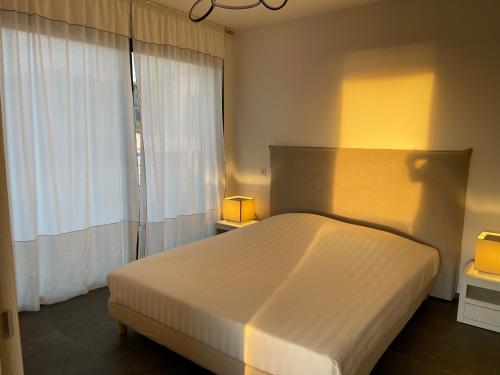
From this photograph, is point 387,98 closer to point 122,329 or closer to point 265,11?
point 265,11

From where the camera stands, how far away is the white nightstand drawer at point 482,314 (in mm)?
2580

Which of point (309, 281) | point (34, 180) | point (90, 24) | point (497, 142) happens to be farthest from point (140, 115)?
point (497, 142)

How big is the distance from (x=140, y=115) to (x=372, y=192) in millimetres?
2245

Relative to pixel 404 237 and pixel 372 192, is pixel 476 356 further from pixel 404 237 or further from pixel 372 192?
pixel 372 192

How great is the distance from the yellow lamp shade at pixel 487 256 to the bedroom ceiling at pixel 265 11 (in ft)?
7.24

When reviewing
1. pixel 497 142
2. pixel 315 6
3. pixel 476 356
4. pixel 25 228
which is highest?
pixel 315 6

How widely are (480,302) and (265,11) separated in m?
3.10

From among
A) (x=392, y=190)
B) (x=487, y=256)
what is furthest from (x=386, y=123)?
(x=487, y=256)

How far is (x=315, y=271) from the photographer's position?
8.07 ft

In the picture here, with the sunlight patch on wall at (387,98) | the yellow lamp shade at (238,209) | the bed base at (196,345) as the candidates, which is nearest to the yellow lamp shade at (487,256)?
the bed base at (196,345)

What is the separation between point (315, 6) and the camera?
130 inches

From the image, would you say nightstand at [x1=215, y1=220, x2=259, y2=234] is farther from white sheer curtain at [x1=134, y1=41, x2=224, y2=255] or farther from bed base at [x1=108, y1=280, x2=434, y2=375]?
bed base at [x1=108, y1=280, x2=434, y2=375]

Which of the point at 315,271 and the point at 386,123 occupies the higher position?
the point at 386,123

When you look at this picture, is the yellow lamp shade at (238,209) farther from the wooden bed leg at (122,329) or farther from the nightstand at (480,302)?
the nightstand at (480,302)
